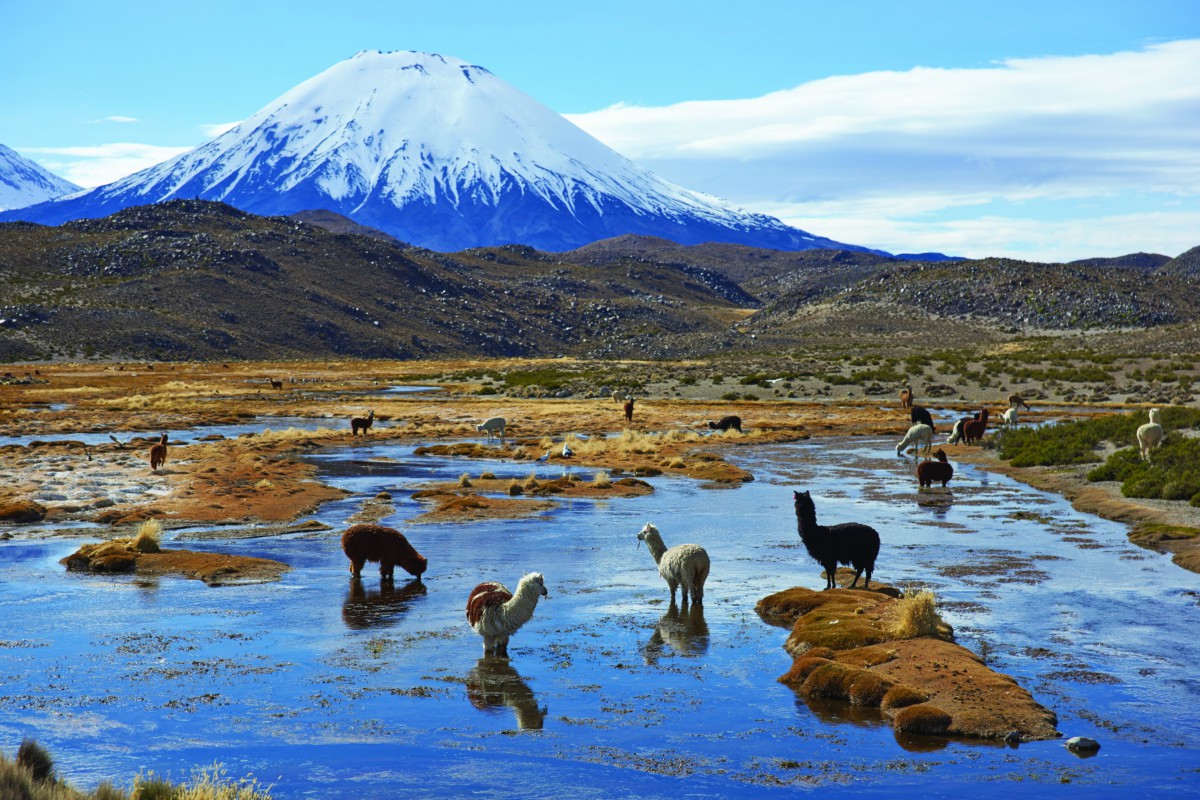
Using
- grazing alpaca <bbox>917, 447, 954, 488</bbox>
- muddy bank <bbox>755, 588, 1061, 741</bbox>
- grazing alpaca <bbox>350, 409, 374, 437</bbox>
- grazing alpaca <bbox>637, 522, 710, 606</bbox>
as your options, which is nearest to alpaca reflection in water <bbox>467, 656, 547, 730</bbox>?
muddy bank <bbox>755, 588, 1061, 741</bbox>

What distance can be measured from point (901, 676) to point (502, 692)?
14.0 ft

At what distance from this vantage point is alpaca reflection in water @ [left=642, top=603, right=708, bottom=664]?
45.3ft

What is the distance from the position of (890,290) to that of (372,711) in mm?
123286

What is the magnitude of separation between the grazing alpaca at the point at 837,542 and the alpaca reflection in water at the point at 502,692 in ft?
17.5

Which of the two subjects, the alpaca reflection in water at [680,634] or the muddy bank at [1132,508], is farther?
the muddy bank at [1132,508]

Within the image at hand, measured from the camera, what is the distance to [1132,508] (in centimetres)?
2389

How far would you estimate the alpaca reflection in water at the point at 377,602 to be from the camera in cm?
1545

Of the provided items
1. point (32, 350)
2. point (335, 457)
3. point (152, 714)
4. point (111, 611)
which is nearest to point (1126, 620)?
point (152, 714)

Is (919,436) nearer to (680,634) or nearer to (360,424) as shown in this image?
(360,424)

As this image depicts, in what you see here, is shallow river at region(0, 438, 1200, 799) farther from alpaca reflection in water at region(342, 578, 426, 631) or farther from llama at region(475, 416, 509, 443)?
llama at region(475, 416, 509, 443)

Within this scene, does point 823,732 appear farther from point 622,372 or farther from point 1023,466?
point 622,372

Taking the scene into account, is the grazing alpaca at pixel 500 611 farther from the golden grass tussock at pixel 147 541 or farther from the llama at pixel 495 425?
the llama at pixel 495 425

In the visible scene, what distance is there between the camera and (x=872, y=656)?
1302 centimetres

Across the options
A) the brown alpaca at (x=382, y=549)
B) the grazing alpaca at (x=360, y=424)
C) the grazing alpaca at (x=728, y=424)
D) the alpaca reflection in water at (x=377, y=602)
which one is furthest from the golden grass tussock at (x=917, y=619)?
the grazing alpaca at (x=360, y=424)
